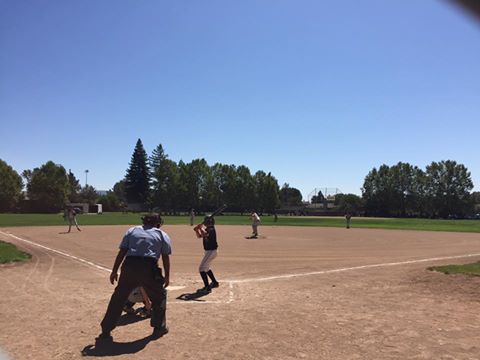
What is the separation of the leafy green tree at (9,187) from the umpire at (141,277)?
114 m

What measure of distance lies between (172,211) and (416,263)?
11280 cm

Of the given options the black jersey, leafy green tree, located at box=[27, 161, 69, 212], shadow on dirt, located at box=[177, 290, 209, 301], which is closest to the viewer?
shadow on dirt, located at box=[177, 290, 209, 301]

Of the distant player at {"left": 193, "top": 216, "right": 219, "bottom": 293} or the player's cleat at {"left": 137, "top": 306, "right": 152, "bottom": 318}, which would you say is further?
the distant player at {"left": 193, "top": 216, "right": 219, "bottom": 293}

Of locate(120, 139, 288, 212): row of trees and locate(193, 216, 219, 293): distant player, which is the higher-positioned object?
locate(120, 139, 288, 212): row of trees

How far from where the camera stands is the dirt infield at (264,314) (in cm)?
673

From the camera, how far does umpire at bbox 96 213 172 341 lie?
717cm

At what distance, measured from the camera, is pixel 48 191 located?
114062 millimetres

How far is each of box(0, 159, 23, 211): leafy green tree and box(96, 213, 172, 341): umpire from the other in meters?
114

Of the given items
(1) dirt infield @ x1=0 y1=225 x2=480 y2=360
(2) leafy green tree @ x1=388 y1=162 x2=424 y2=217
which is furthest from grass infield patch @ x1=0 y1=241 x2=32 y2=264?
(2) leafy green tree @ x1=388 y1=162 x2=424 y2=217

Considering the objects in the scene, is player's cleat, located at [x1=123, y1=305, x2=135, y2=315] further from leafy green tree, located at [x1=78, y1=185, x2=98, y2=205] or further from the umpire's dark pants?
leafy green tree, located at [x1=78, y1=185, x2=98, y2=205]

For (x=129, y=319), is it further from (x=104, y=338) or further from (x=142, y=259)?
(x=142, y=259)

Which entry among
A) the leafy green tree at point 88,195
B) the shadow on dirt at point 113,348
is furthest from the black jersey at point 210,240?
the leafy green tree at point 88,195

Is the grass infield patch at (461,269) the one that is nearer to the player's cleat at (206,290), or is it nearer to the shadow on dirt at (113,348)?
the player's cleat at (206,290)

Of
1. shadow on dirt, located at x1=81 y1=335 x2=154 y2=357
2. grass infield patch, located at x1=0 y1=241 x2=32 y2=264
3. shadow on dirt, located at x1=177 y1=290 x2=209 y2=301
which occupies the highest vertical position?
grass infield patch, located at x1=0 y1=241 x2=32 y2=264
